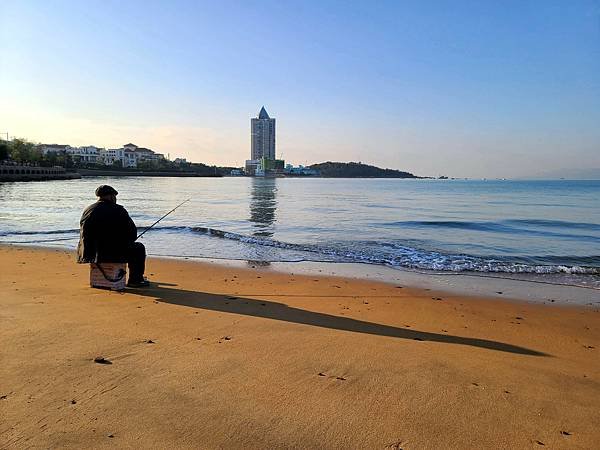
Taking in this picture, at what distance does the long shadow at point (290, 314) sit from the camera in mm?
4578

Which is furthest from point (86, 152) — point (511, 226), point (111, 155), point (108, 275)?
point (108, 275)

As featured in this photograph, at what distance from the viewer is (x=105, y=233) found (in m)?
5.97

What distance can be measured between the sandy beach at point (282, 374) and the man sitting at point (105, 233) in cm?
52

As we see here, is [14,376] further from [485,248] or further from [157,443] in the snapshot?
[485,248]

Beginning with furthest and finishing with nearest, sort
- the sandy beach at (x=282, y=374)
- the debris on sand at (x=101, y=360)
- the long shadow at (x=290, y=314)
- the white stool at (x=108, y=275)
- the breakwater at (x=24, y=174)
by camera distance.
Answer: the breakwater at (x=24, y=174), the white stool at (x=108, y=275), the long shadow at (x=290, y=314), the debris on sand at (x=101, y=360), the sandy beach at (x=282, y=374)

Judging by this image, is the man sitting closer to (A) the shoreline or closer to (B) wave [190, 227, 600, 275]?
(A) the shoreline

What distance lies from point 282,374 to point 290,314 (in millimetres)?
2043

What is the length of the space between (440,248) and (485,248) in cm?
152

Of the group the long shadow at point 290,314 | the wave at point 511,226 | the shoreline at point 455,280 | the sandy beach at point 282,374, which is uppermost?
the sandy beach at point 282,374

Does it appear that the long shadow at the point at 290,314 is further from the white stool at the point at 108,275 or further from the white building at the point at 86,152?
the white building at the point at 86,152

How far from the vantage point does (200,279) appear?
764cm

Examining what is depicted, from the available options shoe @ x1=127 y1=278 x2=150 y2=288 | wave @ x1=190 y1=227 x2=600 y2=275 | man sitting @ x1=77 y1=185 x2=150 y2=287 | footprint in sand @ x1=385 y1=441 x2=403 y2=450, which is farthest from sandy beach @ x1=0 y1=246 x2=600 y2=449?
wave @ x1=190 y1=227 x2=600 y2=275

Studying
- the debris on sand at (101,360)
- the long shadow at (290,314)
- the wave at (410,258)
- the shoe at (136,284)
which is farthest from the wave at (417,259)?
the debris on sand at (101,360)

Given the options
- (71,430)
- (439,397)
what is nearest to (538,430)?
(439,397)
